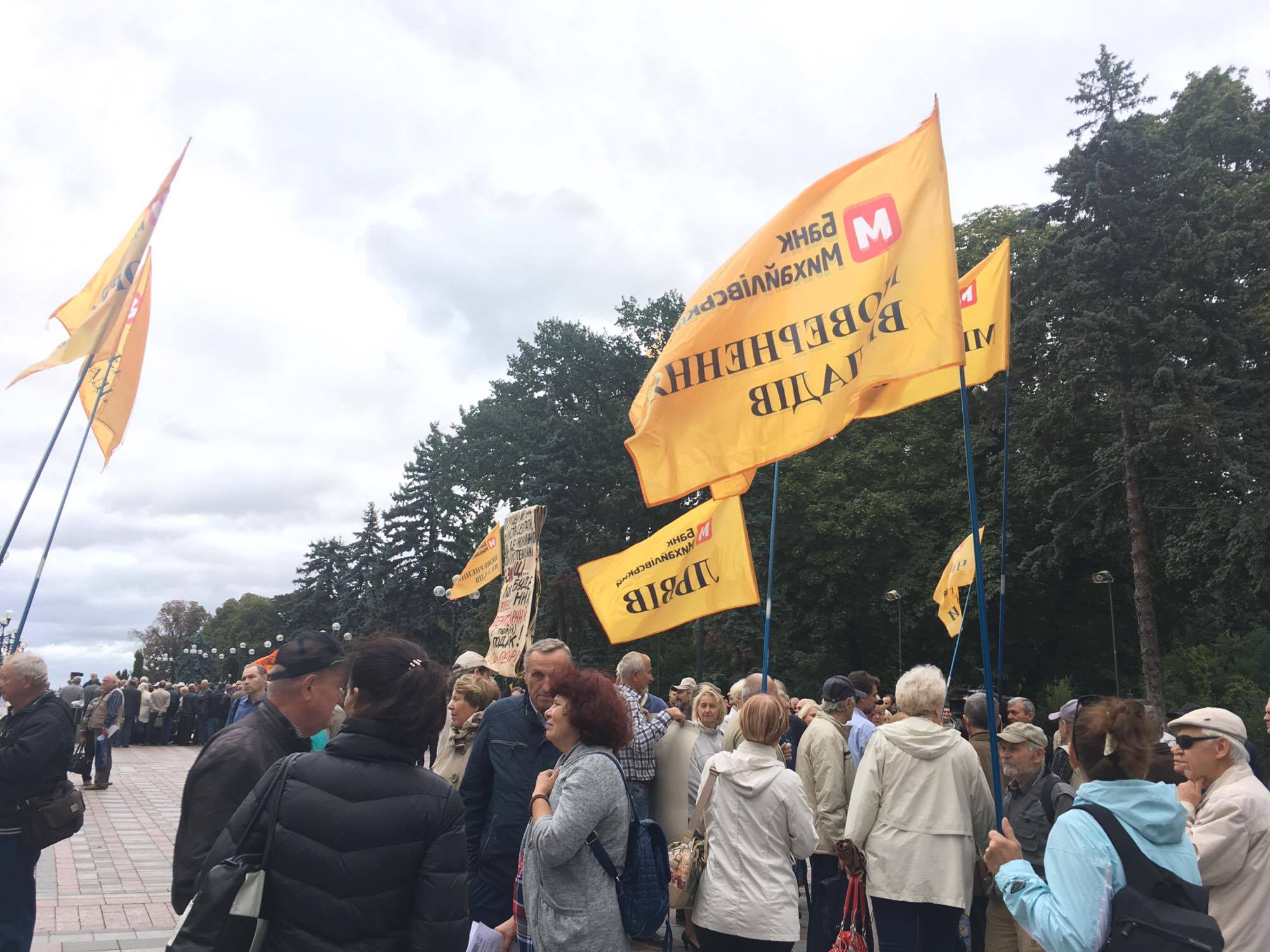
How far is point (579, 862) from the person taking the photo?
339 centimetres

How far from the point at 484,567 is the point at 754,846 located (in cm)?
1065

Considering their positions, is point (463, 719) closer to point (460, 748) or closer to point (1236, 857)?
point (460, 748)

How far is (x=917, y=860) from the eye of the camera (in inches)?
184

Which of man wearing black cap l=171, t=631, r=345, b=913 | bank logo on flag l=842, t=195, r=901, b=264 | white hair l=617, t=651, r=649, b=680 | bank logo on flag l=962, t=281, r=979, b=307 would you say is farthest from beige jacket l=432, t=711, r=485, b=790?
bank logo on flag l=962, t=281, r=979, b=307

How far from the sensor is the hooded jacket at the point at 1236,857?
374 centimetres

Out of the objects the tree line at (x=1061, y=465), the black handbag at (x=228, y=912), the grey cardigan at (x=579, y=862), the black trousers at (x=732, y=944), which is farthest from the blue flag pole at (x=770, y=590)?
the tree line at (x=1061, y=465)

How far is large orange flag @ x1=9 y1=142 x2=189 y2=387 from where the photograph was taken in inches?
331

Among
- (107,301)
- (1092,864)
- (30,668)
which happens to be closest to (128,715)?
(107,301)

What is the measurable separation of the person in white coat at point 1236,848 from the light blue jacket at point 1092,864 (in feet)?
3.27

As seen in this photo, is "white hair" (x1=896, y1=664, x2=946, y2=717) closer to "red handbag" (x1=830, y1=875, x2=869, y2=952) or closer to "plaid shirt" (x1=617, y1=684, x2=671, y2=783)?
"red handbag" (x1=830, y1=875, x2=869, y2=952)

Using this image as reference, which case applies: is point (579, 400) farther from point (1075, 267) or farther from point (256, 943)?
point (256, 943)

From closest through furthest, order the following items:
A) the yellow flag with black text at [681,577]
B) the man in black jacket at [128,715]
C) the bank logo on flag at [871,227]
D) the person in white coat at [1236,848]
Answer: the person in white coat at [1236,848] < the bank logo on flag at [871,227] < the yellow flag with black text at [681,577] < the man in black jacket at [128,715]

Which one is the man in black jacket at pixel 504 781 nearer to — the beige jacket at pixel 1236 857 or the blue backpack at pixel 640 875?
the blue backpack at pixel 640 875

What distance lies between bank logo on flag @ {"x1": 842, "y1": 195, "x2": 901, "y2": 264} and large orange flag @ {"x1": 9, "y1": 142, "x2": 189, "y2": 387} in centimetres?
639
